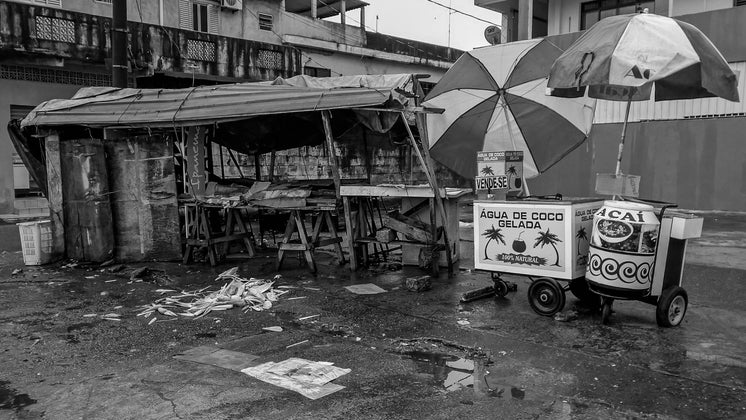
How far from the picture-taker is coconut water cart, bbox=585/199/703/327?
16.9ft

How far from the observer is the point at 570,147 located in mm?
7086

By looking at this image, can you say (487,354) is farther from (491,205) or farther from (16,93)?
(16,93)

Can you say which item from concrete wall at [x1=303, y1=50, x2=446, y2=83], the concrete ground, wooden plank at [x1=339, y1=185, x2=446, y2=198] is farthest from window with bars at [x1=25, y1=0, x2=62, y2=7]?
wooden plank at [x1=339, y1=185, x2=446, y2=198]

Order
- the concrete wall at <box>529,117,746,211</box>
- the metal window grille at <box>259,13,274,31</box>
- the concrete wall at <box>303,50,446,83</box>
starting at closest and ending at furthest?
the concrete wall at <box>529,117,746,211</box>, the metal window grille at <box>259,13,274,31</box>, the concrete wall at <box>303,50,446,83</box>

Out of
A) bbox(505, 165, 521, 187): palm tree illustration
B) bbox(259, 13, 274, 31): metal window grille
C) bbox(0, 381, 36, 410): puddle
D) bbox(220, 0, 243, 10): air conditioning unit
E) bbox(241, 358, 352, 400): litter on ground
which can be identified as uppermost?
A: bbox(220, 0, 243, 10): air conditioning unit

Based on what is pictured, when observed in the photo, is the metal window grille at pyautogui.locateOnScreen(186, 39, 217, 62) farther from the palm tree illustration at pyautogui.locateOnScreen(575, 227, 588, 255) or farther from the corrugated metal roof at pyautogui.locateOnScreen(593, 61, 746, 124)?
the palm tree illustration at pyautogui.locateOnScreen(575, 227, 588, 255)

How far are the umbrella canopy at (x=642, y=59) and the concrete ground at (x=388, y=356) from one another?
239 cm

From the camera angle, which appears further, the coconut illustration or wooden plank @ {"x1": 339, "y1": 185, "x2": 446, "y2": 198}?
wooden plank @ {"x1": 339, "y1": 185, "x2": 446, "y2": 198}

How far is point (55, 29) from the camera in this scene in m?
14.5

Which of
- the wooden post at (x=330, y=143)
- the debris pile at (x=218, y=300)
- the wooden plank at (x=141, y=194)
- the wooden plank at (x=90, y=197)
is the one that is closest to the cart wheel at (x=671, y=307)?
the debris pile at (x=218, y=300)

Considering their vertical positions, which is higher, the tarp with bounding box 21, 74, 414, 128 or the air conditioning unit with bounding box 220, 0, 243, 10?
the air conditioning unit with bounding box 220, 0, 243, 10

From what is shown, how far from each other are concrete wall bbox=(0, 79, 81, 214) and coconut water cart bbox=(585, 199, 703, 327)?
620 inches

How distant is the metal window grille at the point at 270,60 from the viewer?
18391 mm

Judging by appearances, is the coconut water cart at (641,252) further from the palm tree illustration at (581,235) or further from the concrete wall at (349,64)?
the concrete wall at (349,64)
